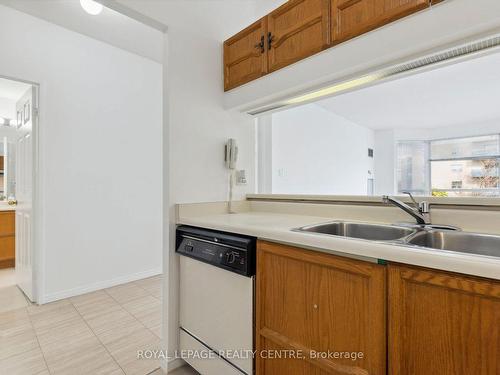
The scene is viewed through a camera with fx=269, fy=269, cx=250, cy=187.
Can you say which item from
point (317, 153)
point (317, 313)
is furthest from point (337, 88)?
point (317, 153)

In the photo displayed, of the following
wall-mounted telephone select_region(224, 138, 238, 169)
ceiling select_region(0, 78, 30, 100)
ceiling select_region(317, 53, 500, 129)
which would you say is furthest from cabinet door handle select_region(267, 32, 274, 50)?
ceiling select_region(0, 78, 30, 100)

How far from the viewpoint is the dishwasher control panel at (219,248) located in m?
1.20

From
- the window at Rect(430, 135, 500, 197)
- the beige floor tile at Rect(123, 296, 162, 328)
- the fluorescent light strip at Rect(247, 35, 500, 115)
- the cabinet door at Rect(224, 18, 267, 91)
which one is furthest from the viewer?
the window at Rect(430, 135, 500, 197)

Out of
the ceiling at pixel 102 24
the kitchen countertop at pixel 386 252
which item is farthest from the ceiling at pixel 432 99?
the kitchen countertop at pixel 386 252

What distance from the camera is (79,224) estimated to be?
2672 mm

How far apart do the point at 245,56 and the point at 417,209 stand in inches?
54.0

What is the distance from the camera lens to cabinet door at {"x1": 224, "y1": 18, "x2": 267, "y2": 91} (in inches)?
65.5

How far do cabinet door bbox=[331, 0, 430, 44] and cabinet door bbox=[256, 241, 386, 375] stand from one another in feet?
3.34

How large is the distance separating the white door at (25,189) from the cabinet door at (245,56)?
1887 millimetres

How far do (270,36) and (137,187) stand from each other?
2.26 m

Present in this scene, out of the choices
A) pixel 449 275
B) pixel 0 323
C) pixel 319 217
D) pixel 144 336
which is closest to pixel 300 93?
pixel 319 217

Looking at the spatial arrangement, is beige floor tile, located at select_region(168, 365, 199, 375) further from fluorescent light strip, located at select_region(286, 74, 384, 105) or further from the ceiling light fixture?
the ceiling light fixture

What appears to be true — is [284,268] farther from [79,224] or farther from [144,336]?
[79,224]

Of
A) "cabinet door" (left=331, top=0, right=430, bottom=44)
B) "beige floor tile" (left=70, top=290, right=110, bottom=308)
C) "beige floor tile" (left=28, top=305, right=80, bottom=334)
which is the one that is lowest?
"beige floor tile" (left=28, top=305, right=80, bottom=334)
